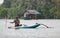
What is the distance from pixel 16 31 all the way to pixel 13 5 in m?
0.33

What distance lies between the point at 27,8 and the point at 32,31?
0.29m

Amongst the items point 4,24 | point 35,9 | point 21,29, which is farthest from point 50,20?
point 4,24

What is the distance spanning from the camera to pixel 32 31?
2.38 meters

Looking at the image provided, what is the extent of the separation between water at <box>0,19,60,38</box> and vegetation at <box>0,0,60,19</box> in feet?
0.22

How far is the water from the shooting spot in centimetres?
237

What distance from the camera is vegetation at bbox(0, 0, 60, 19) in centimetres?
240

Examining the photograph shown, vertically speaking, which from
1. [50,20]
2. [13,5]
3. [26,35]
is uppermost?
[13,5]

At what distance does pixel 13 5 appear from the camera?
2.42 m

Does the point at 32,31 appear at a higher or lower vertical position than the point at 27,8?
lower

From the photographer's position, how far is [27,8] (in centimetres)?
241

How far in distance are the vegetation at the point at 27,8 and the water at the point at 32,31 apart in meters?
0.07

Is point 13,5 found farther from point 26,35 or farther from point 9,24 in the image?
point 26,35

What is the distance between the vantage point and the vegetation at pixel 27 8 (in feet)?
7.86

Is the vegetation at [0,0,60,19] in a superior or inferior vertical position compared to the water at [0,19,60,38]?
superior
